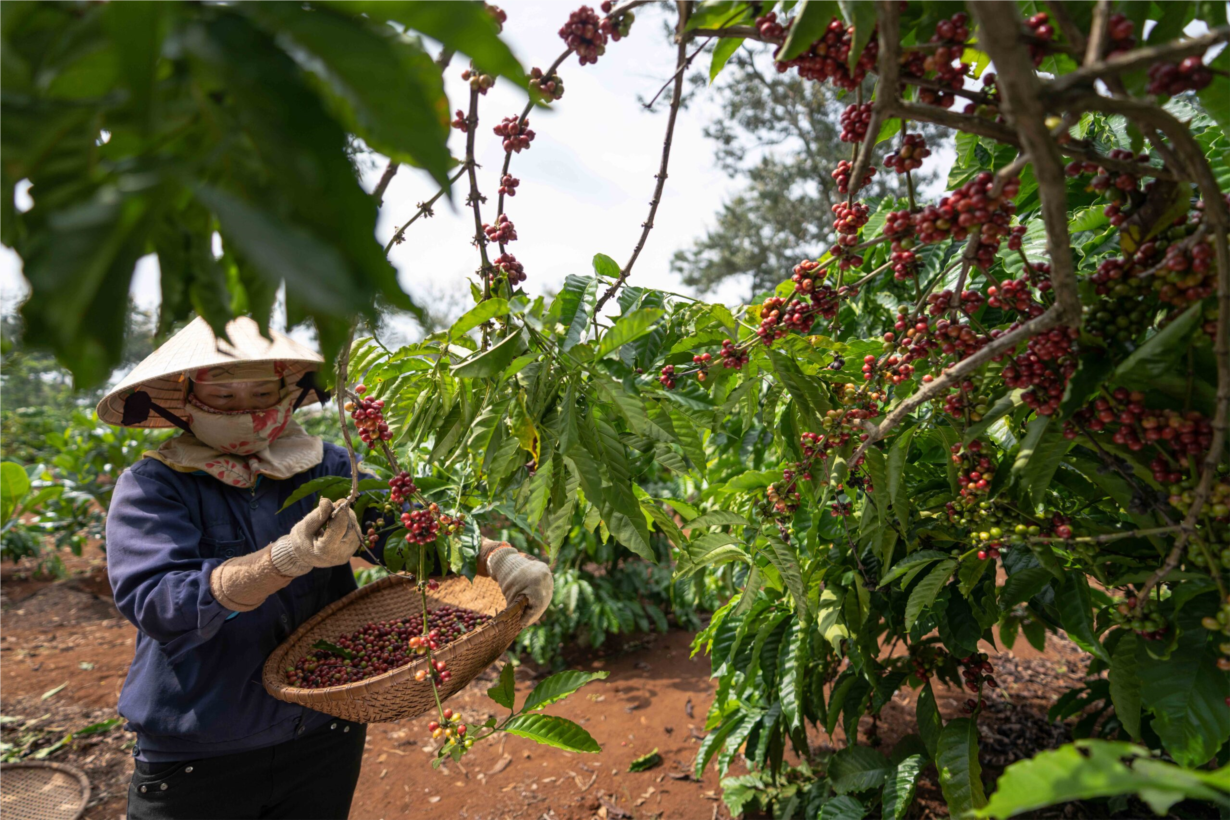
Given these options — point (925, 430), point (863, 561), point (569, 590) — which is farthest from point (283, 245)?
point (569, 590)

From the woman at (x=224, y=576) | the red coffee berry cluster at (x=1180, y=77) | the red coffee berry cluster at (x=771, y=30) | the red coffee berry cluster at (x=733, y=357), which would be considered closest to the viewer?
the red coffee berry cluster at (x=1180, y=77)

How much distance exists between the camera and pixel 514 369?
1.19 metres

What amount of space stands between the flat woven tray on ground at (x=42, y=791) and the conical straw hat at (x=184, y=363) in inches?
79.8

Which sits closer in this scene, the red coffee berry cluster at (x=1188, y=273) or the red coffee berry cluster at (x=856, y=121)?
the red coffee berry cluster at (x=1188, y=273)

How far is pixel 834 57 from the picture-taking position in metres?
0.88

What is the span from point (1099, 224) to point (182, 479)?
8.04 feet

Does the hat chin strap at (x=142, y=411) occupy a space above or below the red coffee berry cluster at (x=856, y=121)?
below

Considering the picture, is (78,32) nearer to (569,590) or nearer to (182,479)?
(182,479)

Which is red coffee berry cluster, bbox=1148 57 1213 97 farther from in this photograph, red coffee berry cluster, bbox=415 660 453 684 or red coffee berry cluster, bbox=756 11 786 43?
red coffee berry cluster, bbox=415 660 453 684

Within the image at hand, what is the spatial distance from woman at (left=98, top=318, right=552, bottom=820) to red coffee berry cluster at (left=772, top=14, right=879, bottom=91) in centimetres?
145

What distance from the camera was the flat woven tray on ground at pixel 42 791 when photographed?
2.89m

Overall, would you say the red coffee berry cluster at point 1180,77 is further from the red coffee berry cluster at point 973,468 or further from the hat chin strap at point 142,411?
the hat chin strap at point 142,411

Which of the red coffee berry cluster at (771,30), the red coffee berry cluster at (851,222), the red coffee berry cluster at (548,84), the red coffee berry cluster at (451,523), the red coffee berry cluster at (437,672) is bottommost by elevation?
the red coffee berry cluster at (437,672)

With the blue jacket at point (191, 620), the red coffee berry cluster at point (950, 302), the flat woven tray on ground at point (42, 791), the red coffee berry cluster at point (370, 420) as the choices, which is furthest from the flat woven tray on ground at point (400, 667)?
the flat woven tray on ground at point (42, 791)
